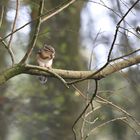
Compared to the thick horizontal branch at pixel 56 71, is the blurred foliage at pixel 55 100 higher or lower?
higher

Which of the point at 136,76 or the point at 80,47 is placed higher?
the point at 80,47

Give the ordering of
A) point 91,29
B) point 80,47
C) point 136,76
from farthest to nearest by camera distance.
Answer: point 91,29
point 80,47
point 136,76

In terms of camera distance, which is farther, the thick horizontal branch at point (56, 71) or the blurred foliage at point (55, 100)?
the blurred foliage at point (55, 100)

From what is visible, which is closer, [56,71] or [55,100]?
[56,71]

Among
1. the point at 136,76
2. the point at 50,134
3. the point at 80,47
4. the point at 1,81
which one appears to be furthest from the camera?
A: the point at 80,47

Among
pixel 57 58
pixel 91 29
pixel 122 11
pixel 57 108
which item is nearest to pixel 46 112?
pixel 57 108

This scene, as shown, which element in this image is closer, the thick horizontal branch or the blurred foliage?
the thick horizontal branch

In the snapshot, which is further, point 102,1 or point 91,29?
point 91,29

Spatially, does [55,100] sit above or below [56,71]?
above

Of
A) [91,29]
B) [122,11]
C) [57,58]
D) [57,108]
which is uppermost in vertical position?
[91,29]

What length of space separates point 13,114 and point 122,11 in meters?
4.73

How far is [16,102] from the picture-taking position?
26.5 ft

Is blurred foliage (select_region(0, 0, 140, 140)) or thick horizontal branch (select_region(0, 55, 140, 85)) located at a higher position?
blurred foliage (select_region(0, 0, 140, 140))

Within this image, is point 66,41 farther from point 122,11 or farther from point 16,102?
point 122,11
